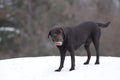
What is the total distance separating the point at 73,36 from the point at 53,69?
0.70 meters

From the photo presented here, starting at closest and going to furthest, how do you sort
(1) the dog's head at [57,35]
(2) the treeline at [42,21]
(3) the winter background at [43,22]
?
(1) the dog's head at [57,35], (3) the winter background at [43,22], (2) the treeline at [42,21]

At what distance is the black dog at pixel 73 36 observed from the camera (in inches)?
258

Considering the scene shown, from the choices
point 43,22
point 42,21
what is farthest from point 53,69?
point 42,21

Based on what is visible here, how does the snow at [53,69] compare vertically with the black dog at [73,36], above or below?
below

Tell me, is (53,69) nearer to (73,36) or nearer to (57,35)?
(73,36)

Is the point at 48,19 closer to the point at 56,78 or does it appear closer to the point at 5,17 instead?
the point at 5,17

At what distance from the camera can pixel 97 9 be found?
74.8ft

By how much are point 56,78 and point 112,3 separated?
55.5 ft

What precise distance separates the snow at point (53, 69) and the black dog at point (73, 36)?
0.23m

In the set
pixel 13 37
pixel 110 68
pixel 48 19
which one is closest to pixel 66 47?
pixel 110 68

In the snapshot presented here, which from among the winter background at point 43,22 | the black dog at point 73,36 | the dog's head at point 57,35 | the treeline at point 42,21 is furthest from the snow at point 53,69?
the treeline at point 42,21

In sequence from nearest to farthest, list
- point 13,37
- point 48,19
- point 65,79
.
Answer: point 65,79 < point 13,37 < point 48,19

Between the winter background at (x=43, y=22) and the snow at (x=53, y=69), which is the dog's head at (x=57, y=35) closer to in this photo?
the snow at (x=53, y=69)

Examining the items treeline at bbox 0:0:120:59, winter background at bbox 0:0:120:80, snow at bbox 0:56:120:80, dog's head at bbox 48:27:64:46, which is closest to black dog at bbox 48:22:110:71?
dog's head at bbox 48:27:64:46
